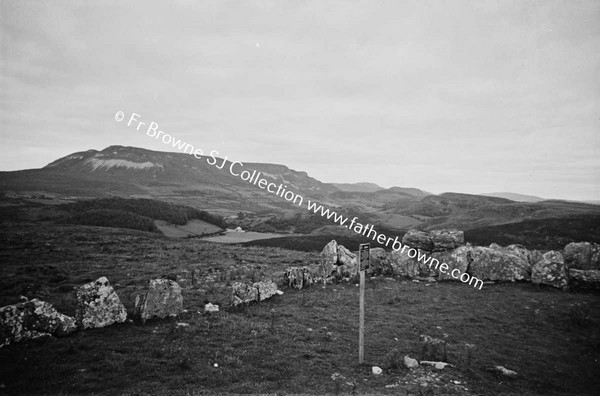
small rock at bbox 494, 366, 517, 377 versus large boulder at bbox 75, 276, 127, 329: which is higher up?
large boulder at bbox 75, 276, 127, 329

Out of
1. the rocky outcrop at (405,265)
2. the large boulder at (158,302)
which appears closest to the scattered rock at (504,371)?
the large boulder at (158,302)

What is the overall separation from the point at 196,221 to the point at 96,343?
7656 centimetres

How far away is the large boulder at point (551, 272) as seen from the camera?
19.0m

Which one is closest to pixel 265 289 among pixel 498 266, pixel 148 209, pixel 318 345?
pixel 318 345

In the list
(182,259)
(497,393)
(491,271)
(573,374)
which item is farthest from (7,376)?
(491,271)

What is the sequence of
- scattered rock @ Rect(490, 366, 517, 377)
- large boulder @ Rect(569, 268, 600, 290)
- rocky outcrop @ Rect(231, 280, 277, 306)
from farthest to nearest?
large boulder @ Rect(569, 268, 600, 290) < rocky outcrop @ Rect(231, 280, 277, 306) < scattered rock @ Rect(490, 366, 517, 377)

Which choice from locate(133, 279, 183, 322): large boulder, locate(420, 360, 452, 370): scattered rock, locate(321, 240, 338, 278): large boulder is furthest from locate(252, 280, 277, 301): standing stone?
locate(420, 360, 452, 370): scattered rock

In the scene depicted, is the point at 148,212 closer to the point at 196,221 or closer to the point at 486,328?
the point at 196,221

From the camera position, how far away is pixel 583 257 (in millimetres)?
20578

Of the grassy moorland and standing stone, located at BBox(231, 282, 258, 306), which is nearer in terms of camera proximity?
the grassy moorland

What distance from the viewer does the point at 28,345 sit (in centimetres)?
911

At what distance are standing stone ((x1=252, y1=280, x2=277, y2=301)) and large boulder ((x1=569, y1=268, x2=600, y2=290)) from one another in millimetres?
19168

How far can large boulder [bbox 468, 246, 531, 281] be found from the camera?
20578 mm

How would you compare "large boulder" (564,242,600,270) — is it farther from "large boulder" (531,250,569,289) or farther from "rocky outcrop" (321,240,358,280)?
"rocky outcrop" (321,240,358,280)
